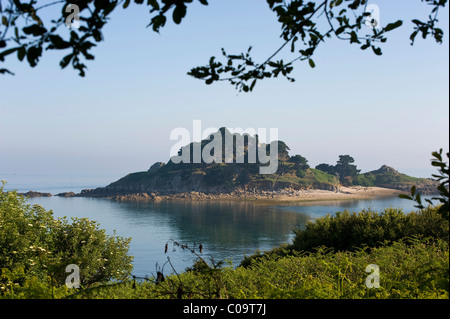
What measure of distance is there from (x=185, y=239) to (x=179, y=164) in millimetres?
98965

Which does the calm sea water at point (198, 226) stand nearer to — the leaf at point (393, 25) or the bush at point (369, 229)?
the bush at point (369, 229)

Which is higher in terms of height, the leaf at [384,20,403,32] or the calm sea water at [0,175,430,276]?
the leaf at [384,20,403,32]

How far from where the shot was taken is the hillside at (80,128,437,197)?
138 metres

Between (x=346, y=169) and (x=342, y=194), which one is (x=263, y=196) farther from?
(x=346, y=169)

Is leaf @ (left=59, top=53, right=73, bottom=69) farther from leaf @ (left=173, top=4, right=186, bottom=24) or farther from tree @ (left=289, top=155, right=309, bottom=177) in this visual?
tree @ (left=289, top=155, right=309, bottom=177)

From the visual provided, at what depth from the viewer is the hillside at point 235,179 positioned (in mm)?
137500

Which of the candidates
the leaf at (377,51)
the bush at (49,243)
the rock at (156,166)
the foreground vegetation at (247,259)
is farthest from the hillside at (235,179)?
the leaf at (377,51)

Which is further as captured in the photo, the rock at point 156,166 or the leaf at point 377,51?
the rock at point 156,166

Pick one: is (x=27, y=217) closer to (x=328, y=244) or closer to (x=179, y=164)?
(x=328, y=244)

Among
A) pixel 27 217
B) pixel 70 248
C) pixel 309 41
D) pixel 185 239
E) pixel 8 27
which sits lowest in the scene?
pixel 185 239

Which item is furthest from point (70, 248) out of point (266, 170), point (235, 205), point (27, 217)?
point (266, 170)

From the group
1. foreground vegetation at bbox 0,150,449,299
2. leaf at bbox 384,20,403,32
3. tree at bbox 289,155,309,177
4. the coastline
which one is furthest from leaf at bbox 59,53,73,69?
tree at bbox 289,155,309,177

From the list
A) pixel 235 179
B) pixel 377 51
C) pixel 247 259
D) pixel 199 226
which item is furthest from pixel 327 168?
pixel 377 51
